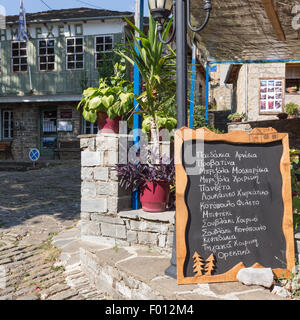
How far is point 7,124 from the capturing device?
1528 centimetres

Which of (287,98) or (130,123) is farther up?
(287,98)

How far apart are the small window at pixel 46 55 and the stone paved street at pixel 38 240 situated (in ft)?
24.1

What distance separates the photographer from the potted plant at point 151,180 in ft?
11.4

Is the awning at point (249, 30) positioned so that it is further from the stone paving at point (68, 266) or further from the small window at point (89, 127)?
the small window at point (89, 127)

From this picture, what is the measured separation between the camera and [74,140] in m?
14.1

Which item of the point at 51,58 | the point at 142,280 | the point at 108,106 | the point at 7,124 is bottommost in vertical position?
the point at 142,280

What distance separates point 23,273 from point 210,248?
6.77ft

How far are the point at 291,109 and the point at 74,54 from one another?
8.86m

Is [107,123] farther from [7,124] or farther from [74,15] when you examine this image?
[7,124]

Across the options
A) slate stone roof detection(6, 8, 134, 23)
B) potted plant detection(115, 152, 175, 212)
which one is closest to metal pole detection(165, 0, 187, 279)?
potted plant detection(115, 152, 175, 212)

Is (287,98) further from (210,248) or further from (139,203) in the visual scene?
(210,248)

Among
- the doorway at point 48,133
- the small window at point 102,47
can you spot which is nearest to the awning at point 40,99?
the doorway at point 48,133

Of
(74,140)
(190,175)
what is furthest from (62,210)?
(74,140)

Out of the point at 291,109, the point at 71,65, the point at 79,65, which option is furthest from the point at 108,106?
the point at 71,65
